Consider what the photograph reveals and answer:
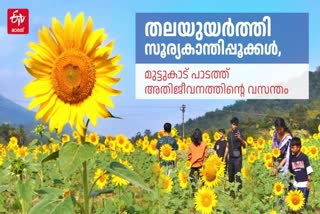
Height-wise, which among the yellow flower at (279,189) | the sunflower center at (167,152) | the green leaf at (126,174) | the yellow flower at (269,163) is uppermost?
the green leaf at (126,174)

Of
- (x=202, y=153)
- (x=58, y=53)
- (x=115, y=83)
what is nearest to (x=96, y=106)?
(x=115, y=83)

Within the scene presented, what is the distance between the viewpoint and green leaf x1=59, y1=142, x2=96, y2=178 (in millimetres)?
1758

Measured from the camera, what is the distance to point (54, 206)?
190cm

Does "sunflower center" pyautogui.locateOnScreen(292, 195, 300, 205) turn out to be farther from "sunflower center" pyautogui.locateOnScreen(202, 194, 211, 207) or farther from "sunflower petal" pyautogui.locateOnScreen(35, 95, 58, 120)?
"sunflower petal" pyautogui.locateOnScreen(35, 95, 58, 120)

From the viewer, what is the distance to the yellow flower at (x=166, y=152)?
29.3 feet

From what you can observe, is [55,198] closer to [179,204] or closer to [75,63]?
[75,63]

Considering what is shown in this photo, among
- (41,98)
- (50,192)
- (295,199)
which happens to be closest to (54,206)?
(50,192)

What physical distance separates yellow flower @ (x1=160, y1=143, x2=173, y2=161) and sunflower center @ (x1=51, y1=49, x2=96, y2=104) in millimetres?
7065

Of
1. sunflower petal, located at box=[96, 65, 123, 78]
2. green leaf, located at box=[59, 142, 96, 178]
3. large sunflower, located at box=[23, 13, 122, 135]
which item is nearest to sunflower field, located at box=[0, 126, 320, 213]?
green leaf, located at box=[59, 142, 96, 178]

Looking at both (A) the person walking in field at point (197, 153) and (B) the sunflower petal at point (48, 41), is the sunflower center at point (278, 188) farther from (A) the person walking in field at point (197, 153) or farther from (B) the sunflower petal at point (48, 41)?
(B) the sunflower petal at point (48, 41)

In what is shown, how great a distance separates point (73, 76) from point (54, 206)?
413 mm

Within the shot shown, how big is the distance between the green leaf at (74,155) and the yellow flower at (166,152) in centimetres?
716

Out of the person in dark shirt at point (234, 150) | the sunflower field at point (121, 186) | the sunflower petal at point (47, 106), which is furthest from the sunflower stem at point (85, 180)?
the person in dark shirt at point (234, 150)

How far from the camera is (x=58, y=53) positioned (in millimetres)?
1920
